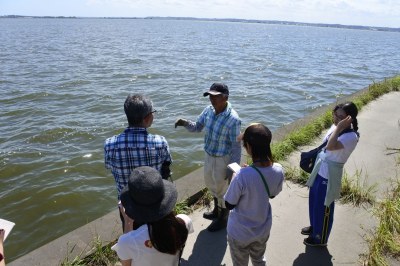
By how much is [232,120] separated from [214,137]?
0.34 metres

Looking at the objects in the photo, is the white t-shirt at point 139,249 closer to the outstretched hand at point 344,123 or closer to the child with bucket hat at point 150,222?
the child with bucket hat at point 150,222

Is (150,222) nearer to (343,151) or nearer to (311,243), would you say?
(343,151)

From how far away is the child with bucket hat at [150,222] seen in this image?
222 cm

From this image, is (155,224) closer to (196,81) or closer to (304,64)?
(196,81)

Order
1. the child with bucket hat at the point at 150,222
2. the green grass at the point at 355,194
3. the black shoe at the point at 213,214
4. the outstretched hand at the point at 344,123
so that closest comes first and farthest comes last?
the child with bucket hat at the point at 150,222 → the outstretched hand at the point at 344,123 → the black shoe at the point at 213,214 → the green grass at the point at 355,194

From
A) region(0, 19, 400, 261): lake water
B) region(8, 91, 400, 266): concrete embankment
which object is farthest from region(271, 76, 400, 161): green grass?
region(0, 19, 400, 261): lake water

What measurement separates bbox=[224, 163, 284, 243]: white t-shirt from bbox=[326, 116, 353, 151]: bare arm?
39.0 inches

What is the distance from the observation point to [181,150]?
353 inches

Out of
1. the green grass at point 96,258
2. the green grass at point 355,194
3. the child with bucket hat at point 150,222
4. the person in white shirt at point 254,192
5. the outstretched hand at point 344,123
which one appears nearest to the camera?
the child with bucket hat at point 150,222

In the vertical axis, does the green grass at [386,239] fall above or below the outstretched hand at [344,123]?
below

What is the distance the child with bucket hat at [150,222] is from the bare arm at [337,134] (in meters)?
2.09

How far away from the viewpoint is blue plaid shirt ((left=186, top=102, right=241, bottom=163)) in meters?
4.21

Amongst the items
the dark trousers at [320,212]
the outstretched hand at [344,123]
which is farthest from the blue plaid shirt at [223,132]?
the outstretched hand at [344,123]

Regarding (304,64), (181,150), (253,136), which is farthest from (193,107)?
(304,64)
